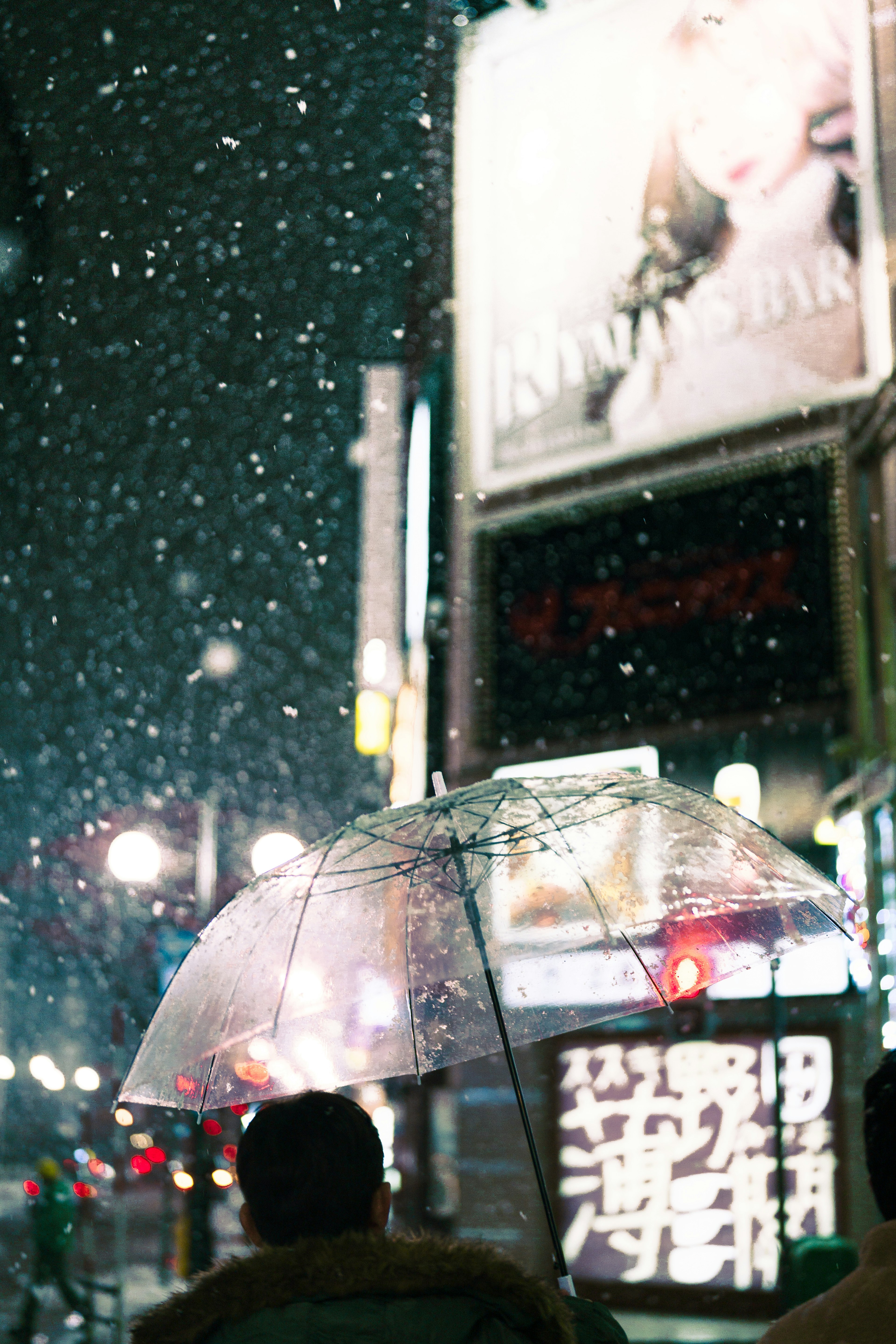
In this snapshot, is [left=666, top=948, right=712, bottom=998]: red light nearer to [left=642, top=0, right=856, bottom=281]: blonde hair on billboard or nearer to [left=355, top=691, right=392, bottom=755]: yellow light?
[left=642, top=0, right=856, bottom=281]: blonde hair on billboard

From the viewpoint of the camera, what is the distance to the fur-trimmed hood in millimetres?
1568

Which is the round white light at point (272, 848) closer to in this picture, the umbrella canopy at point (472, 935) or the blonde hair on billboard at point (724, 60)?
the blonde hair on billboard at point (724, 60)

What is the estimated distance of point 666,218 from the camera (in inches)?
362

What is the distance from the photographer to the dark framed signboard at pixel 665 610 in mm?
9742

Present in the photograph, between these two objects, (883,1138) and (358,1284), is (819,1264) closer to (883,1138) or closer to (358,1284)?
(883,1138)

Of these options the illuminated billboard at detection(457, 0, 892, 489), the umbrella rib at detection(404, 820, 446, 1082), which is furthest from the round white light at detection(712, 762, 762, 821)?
the umbrella rib at detection(404, 820, 446, 1082)

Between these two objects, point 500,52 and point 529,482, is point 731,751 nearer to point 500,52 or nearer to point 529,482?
point 529,482

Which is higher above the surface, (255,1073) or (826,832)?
(826,832)

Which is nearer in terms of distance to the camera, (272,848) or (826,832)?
(826,832)

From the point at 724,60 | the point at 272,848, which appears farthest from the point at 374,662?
the point at 724,60

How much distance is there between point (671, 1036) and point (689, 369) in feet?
17.4

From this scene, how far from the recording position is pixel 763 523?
10.1 m

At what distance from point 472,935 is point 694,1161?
26.1ft

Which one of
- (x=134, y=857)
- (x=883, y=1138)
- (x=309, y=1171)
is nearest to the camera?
(x=309, y=1171)
